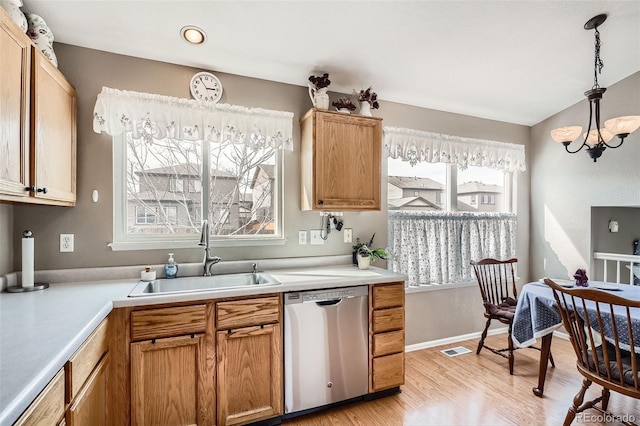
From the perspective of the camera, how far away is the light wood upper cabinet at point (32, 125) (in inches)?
53.2

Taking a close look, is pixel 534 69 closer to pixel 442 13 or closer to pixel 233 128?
pixel 442 13

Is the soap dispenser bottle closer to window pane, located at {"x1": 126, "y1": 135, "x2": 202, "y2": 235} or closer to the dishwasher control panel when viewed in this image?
window pane, located at {"x1": 126, "y1": 135, "x2": 202, "y2": 235}

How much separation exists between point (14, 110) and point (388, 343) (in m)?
2.45

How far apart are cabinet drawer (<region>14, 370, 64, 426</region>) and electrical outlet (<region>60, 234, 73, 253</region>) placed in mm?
1291

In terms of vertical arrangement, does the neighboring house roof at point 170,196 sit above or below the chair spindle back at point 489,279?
above

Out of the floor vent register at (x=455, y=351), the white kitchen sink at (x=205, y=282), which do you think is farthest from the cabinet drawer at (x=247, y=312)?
the floor vent register at (x=455, y=351)

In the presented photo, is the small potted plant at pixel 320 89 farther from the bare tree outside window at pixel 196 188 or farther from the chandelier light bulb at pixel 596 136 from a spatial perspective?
the chandelier light bulb at pixel 596 136

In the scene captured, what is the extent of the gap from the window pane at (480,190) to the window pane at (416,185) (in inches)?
9.6

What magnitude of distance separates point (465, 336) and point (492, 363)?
0.56 meters

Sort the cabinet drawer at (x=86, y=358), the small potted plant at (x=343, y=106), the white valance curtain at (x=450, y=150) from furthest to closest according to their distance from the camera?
the white valance curtain at (x=450, y=150) → the small potted plant at (x=343, y=106) → the cabinet drawer at (x=86, y=358)

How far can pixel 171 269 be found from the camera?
2205mm

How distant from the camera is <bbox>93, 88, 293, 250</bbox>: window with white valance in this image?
2201mm

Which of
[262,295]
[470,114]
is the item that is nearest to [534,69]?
[470,114]

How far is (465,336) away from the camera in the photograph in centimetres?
342
